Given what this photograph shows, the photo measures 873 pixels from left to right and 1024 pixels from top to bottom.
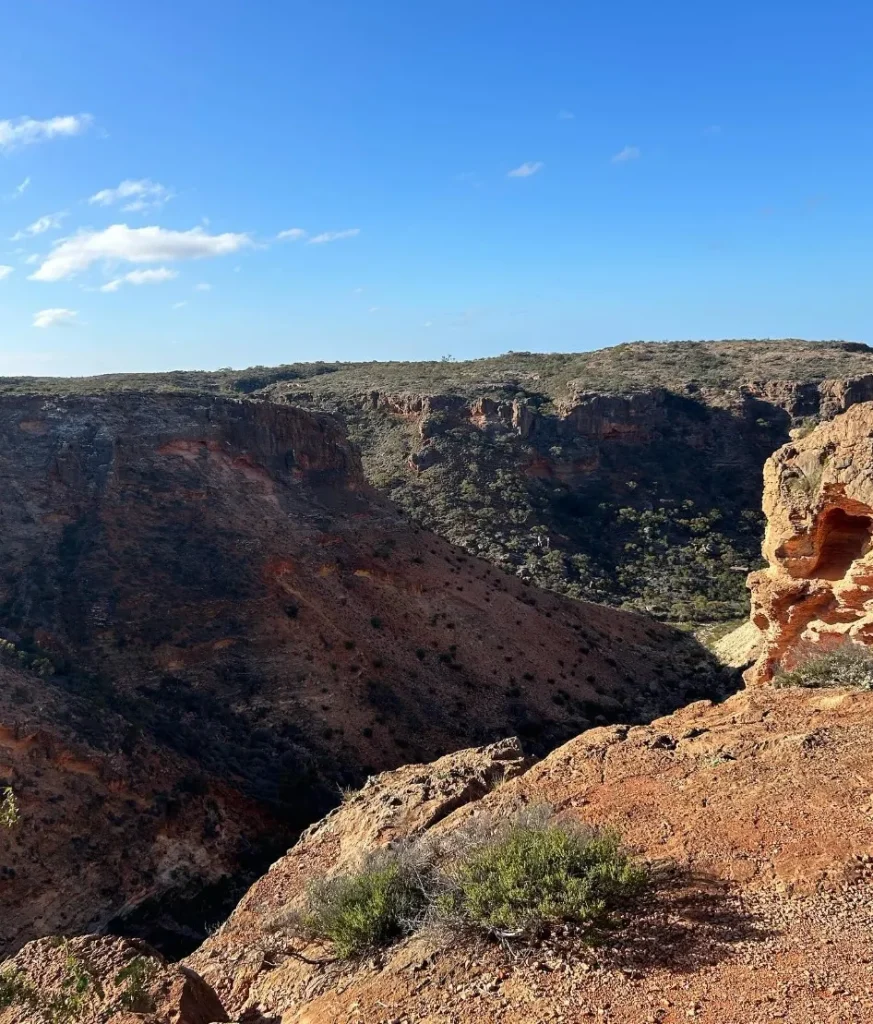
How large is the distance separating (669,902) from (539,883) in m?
1.23

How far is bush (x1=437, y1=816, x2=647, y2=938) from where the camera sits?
23.0 ft

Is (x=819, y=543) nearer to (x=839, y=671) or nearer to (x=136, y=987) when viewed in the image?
(x=839, y=671)

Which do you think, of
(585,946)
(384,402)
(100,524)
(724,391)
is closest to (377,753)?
(100,524)

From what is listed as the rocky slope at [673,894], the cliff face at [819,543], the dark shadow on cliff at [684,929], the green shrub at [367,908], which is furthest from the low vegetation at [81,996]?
the cliff face at [819,543]

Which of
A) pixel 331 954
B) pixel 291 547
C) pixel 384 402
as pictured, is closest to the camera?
pixel 331 954

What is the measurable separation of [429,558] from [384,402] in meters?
25.1

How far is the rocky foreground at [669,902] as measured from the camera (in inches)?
240

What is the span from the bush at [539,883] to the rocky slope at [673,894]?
251 millimetres

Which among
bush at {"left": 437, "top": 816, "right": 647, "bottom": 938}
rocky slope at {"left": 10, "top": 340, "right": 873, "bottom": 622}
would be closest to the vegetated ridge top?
rocky slope at {"left": 10, "top": 340, "right": 873, "bottom": 622}

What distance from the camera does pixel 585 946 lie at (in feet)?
22.2

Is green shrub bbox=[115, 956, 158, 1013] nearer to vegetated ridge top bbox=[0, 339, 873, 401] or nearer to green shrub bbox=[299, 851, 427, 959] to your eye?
green shrub bbox=[299, 851, 427, 959]

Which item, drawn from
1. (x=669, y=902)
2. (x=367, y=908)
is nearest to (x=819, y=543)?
(x=669, y=902)

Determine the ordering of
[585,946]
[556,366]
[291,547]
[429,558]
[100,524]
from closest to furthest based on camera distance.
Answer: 1. [585,946]
2. [100,524]
3. [291,547]
4. [429,558]
5. [556,366]

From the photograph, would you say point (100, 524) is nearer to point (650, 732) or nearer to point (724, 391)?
point (650, 732)
